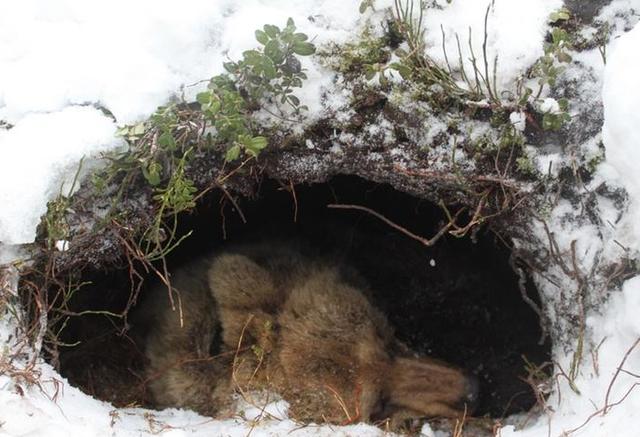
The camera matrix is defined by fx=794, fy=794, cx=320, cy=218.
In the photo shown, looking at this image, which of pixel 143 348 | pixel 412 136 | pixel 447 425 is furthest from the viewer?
pixel 143 348

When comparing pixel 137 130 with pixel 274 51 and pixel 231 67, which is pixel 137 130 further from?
pixel 274 51

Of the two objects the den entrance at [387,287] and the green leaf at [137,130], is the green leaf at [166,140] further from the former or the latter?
the den entrance at [387,287]

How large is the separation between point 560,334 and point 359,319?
1.03m

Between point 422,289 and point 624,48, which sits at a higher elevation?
point 624,48

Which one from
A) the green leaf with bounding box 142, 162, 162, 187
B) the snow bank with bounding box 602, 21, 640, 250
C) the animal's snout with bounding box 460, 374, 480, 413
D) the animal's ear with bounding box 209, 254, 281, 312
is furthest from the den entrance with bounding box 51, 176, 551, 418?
the snow bank with bounding box 602, 21, 640, 250

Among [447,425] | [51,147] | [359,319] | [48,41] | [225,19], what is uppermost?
[225,19]

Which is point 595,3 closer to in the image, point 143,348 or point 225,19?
point 225,19

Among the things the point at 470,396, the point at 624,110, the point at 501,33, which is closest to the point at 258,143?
the point at 501,33

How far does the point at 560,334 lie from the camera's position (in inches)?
135

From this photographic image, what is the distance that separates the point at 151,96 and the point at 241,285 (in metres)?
1.19

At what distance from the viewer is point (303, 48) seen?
125 inches

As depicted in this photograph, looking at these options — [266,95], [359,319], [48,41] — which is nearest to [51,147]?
[48,41]

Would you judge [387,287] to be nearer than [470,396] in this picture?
No

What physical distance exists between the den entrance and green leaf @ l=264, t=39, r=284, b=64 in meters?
0.89
